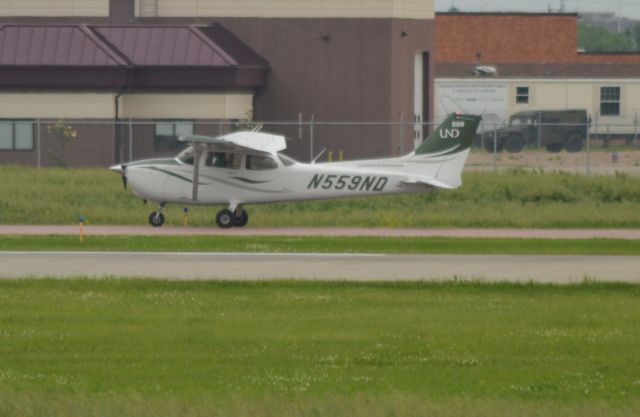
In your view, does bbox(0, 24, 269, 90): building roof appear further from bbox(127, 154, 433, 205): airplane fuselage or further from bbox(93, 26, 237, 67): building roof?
bbox(127, 154, 433, 205): airplane fuselage

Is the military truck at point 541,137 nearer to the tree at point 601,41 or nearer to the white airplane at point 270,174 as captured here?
the white airplane at point 270,174

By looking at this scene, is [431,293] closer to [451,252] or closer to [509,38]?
[451,252]

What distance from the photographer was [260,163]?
3375 centimetres

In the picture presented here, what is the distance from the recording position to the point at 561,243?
29172mm

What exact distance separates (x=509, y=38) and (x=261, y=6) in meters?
32.8

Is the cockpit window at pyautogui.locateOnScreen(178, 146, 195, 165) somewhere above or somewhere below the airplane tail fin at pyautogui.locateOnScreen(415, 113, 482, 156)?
below

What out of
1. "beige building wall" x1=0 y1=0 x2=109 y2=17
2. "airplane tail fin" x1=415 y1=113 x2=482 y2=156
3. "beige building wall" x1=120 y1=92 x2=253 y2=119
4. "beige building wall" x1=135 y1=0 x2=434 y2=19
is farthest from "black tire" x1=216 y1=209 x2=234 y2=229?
"beige building wall" x1=0 y1=0 x2=109 y2=17

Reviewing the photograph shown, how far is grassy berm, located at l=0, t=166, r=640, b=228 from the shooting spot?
34.6 m

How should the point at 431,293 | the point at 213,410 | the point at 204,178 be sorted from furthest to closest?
the point at 204,178 < the point at 431,293 < the point at 213,410

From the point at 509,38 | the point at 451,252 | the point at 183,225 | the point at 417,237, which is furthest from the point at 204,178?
the point at 509,38

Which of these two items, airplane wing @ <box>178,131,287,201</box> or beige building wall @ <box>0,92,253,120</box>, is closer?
airplane wing @ <box>178,131,287,201</box>

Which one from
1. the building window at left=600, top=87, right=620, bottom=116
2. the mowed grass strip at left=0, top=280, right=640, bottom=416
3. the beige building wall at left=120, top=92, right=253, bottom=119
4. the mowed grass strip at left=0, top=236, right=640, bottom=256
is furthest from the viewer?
the building window at left=600, top=87, right=620, bottom=116

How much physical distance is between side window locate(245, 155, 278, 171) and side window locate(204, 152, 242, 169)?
0.22 m

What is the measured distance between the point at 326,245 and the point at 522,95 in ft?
158
